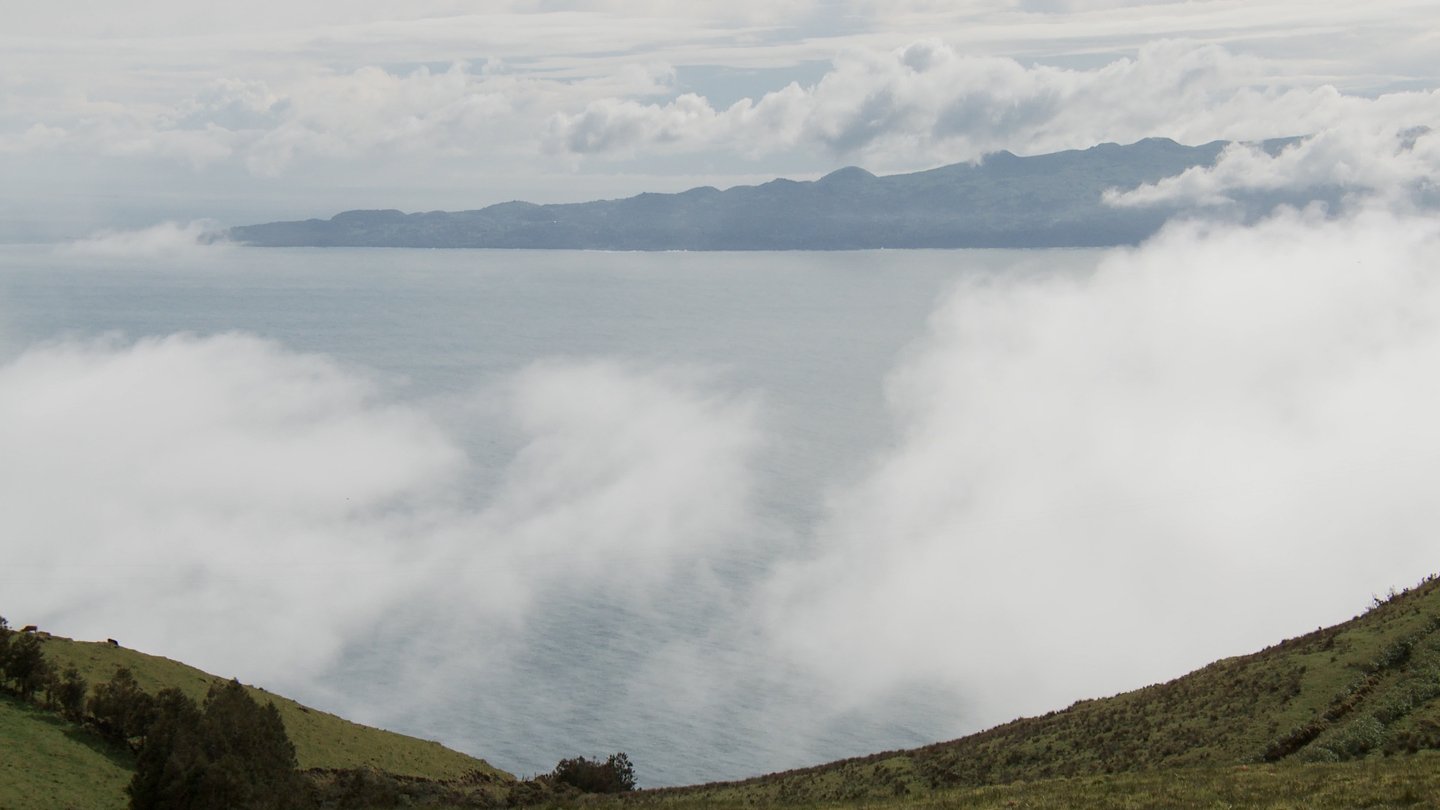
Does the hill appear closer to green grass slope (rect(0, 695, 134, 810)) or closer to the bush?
green grass slope (rect(0, 695, 134, 810))

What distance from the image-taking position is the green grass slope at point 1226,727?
1345 inches

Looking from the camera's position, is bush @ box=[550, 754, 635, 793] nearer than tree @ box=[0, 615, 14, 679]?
No

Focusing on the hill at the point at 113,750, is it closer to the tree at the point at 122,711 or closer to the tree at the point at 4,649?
the tree at the point at 122,711

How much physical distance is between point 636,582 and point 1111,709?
98.2 metres

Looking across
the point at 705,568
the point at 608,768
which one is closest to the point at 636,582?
the point at 705,568

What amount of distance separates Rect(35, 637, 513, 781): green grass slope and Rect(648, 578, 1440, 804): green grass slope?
9.95 meters

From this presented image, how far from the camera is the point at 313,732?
160 feet

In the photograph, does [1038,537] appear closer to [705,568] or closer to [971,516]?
[971,516]

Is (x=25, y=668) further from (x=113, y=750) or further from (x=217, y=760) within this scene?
(x=217, y=760)

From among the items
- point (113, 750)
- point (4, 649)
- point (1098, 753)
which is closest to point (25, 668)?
point (4, 649)

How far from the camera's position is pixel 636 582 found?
141000 mm

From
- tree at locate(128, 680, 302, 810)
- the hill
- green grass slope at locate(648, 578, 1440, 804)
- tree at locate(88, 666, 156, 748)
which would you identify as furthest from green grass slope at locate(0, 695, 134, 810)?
green grass slope at locate(648, 578, 1440, 804)

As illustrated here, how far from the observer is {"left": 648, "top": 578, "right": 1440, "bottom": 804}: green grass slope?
34.2m

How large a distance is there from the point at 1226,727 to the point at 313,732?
109 ft
